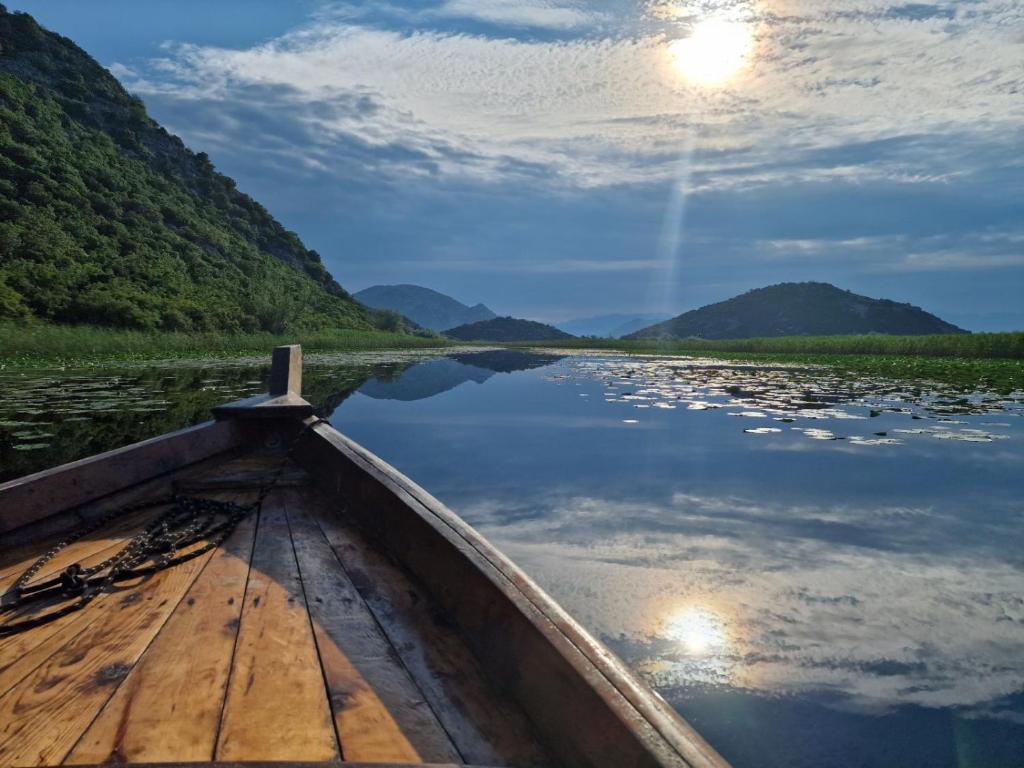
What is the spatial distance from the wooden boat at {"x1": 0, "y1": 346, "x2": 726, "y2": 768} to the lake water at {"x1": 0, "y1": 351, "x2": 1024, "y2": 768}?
3.18 ft

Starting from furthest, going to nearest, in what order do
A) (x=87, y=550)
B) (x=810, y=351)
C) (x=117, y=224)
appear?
(x=117, y=224), (x=810, y=351), (x=87, y=550)

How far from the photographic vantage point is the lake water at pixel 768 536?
222 centimetres

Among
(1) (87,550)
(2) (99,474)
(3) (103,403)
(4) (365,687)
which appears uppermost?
(2) (99,474)

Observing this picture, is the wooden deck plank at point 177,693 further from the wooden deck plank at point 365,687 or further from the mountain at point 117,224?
the mountain at point 117,224

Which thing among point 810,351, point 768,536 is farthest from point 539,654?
point 810,351

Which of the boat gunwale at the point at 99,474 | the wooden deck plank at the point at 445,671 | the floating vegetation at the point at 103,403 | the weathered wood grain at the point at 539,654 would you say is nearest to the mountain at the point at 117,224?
the floating vegetation at the point at 103,403

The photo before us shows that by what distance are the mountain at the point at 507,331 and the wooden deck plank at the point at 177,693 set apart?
562ft

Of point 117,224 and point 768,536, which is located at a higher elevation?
point 117,224

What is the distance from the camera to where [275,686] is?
1644mm

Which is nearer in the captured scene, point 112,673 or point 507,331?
point 112,673

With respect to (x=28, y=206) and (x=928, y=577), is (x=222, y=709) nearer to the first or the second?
(x=928, y=577)

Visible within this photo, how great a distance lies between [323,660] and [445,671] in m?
0.37

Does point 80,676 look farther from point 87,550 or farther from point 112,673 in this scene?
point 87,550

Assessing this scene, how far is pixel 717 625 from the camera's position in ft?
9.36
